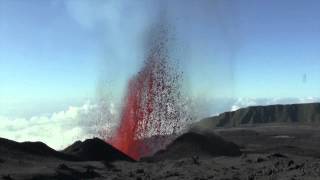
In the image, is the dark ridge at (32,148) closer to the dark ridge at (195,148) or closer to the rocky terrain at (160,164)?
the rocky terrain at (160,164)

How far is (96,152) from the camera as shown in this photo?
85250mm

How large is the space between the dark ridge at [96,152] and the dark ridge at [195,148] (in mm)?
4896

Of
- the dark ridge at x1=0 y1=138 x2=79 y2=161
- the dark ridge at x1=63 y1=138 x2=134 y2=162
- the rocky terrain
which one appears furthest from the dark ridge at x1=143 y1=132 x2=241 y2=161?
the dark ridge at x1=0 y1=138 x2=79 y2=161

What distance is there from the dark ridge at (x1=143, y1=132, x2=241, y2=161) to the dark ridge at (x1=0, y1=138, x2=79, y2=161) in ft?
42.3

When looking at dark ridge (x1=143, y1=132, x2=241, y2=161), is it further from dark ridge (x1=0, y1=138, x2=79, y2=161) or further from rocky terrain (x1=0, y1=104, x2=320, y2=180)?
dark ridge (x1=0, y1=138, x2=79, y2=161)

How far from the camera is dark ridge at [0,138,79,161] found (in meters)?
78.3

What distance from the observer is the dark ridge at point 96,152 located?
8331 centimetres

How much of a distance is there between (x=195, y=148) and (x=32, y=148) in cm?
2628

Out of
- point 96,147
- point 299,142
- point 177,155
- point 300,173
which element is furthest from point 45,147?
point 299,142

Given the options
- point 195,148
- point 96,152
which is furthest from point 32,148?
point 195,148

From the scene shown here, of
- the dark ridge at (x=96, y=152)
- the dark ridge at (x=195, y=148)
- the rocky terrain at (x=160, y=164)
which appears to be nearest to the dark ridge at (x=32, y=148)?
the rocky terrain at (x=160, y=164)

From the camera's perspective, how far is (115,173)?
62.8m

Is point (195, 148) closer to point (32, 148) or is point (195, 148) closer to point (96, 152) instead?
point (96, 152)

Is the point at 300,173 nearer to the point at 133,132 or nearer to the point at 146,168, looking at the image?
the point at 146,168
